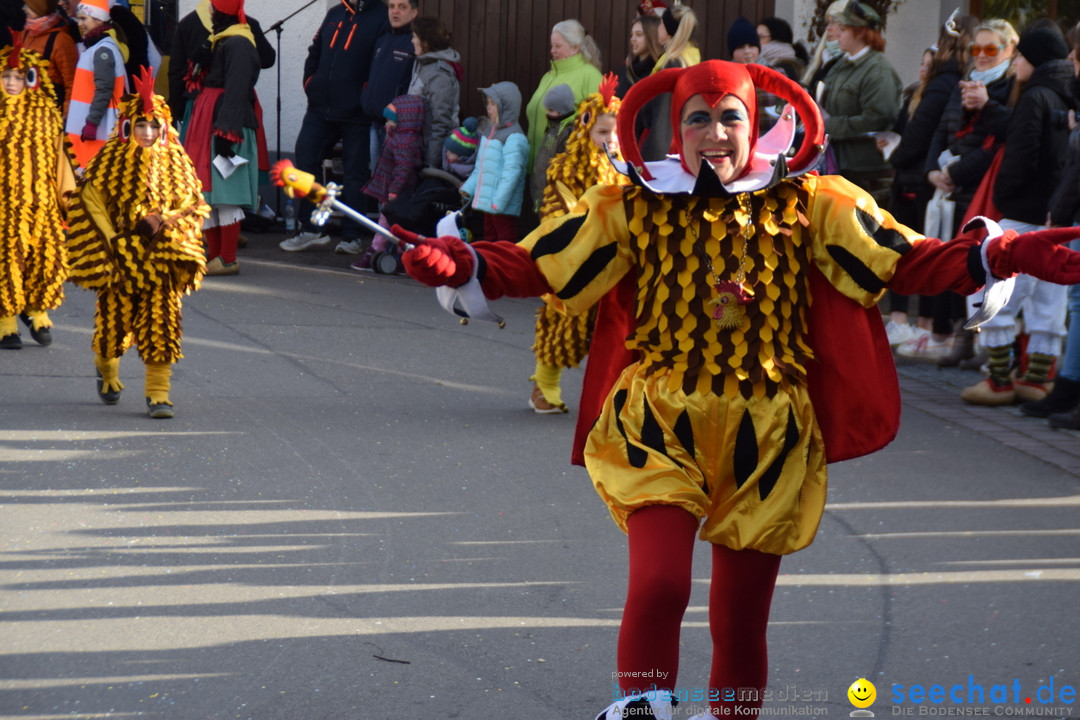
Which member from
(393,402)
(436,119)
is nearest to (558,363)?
(393,402)

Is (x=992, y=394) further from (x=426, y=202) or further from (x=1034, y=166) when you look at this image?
(x=426, y=202)

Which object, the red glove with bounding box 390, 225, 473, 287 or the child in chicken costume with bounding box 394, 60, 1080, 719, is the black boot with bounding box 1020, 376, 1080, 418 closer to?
the child in chicken costume with bounding box 394, 60, 1080, 719

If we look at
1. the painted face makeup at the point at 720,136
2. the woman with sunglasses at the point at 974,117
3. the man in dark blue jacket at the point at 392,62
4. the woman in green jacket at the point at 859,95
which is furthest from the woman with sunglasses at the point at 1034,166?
the man in dark blue jacket at the point at 392,62

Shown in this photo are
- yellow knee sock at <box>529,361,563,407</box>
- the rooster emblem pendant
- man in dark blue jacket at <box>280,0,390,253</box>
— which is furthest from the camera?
man in dark blue jacket at <box>280,0,390,253</box>

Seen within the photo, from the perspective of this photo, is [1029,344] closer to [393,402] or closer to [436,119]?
[393,402]

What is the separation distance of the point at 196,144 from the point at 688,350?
28.0ft

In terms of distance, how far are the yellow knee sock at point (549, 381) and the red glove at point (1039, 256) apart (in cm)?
421

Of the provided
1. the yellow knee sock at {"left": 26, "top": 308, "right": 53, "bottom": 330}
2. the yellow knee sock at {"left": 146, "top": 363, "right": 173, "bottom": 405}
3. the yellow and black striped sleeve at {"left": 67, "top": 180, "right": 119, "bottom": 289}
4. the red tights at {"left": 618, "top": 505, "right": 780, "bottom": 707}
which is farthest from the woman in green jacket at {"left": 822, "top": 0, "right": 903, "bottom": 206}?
the red tights at {"left": 618, "top": 505, "right": 780, "bottom": 707}

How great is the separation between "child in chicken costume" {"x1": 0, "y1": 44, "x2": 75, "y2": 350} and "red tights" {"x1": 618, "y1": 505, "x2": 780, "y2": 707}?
5.93 m

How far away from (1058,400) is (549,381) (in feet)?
8.95

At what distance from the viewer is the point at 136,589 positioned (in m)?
4.86

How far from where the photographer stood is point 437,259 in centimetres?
326

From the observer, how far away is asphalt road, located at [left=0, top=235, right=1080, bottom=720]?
4141 mm

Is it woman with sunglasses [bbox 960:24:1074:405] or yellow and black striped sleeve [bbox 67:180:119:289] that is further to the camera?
woman with sunglasses [bbox 960:24:1074:405]
